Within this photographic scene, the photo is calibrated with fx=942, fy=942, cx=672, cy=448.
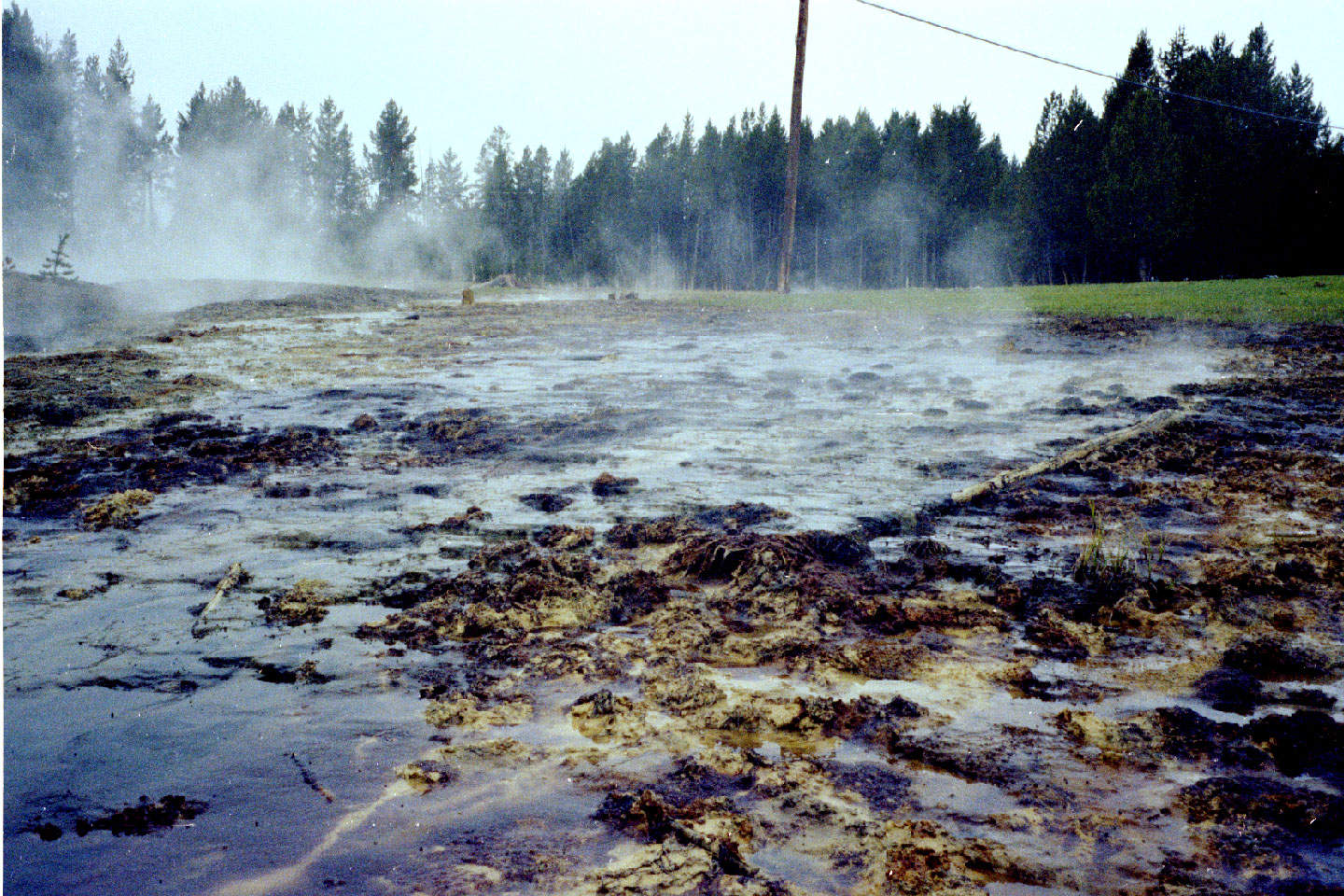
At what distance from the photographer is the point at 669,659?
12.0 ft

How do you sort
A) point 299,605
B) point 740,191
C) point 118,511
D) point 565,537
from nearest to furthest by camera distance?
point 299,605, point 565,537, point 118,511, point 740,191

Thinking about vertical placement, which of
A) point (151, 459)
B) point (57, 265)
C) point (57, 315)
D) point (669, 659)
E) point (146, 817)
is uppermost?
point (57, 265)

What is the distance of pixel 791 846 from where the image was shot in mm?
2471

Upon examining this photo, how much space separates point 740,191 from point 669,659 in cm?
6813

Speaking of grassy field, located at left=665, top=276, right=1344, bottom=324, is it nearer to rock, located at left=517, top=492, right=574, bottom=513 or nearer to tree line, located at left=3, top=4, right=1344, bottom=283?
rock, located at left=517, top=492, right=574, bottom=513

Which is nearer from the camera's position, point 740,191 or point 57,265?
point 57,265

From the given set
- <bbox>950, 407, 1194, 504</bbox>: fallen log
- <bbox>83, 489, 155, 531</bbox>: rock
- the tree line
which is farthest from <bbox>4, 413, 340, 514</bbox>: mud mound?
the tree line

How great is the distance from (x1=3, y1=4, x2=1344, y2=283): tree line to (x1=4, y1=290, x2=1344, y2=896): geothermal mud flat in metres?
36.8

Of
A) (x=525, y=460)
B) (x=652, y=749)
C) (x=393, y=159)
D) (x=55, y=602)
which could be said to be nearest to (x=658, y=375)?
(x=525, y=460)

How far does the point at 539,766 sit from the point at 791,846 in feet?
2.75

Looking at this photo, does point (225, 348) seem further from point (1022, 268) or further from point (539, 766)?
point (1022, 268)

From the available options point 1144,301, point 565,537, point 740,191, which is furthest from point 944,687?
point 740,191

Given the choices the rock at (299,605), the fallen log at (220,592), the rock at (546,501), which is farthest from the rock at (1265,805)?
the rock at (546,501)

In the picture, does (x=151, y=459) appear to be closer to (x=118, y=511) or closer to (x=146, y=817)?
(x=118, y=511)
